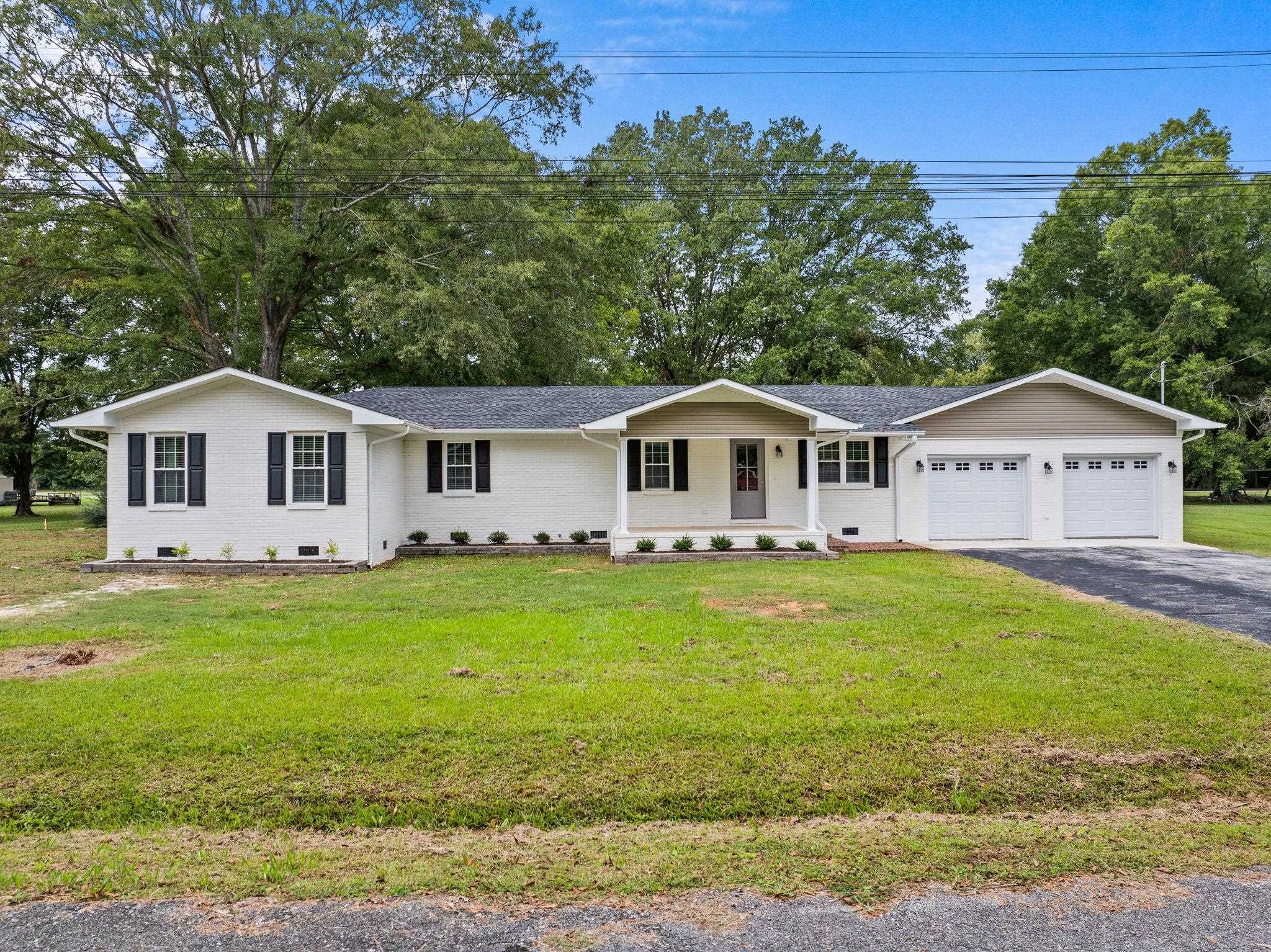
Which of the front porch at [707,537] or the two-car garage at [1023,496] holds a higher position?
the two-car garage at [1023,496]

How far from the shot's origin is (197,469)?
1235 cm

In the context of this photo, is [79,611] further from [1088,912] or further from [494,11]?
[494,11]

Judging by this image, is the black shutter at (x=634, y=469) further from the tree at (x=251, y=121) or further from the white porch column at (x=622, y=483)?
the tree at (x=251, y=121)

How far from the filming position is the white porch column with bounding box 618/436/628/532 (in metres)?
13.5

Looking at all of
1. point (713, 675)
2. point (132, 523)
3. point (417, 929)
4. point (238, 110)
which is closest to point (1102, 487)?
point (713, 675)

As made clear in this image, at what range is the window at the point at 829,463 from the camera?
1533 cm

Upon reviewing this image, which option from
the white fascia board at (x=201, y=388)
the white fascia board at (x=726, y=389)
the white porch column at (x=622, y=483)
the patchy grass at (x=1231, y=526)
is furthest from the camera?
the patchy grass at (x=1231, y=526)

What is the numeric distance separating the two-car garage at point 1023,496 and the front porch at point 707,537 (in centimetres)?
374

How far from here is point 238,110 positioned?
20438 millimetres

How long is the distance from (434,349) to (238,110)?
921 centimetres

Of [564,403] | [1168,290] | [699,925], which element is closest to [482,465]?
[564,403]

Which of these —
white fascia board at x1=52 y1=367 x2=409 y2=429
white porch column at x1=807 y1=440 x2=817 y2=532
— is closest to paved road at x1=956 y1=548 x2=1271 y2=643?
white porch column at x1=807 y1=440 x2=817 y2=532

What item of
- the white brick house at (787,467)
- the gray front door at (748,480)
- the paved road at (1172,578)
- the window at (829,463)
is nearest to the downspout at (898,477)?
the white brick house at (787,467)

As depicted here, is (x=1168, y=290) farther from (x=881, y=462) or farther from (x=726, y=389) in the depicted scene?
(x=726, y=389)
